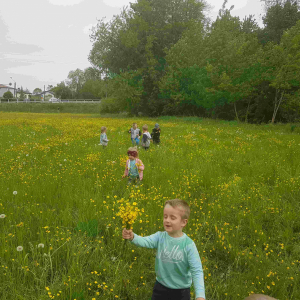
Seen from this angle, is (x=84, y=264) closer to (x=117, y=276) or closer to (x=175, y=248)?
(x=117, y=276)

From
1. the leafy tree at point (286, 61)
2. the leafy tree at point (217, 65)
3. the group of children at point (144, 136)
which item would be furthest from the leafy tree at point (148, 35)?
the group of children at point (144, 136)

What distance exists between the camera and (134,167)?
→ 5.77m

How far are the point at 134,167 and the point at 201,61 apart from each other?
2591cm

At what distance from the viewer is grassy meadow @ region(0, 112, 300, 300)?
9.09 ft

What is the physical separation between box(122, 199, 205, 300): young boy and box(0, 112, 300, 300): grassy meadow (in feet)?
0.97

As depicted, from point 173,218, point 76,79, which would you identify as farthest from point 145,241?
point 76,79

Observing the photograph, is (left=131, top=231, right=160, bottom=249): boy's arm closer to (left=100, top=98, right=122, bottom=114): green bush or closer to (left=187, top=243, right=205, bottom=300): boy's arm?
(left=187, top=243, right=205, bottom=300): boy's arm

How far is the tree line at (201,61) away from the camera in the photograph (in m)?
21.7

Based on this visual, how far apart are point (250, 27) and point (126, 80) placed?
1847cm

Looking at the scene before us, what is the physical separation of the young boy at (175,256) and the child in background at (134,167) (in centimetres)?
337

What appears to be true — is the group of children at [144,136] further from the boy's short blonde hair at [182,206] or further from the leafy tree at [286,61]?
the leafy tree at [286,61]

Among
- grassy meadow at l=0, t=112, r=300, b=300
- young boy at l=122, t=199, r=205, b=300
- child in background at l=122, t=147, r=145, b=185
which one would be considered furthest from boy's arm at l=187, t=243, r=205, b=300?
child in background at l=122, t=147, r=145, b=185

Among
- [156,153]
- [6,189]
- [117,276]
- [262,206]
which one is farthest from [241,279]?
[156,153]

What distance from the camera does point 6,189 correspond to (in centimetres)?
517
